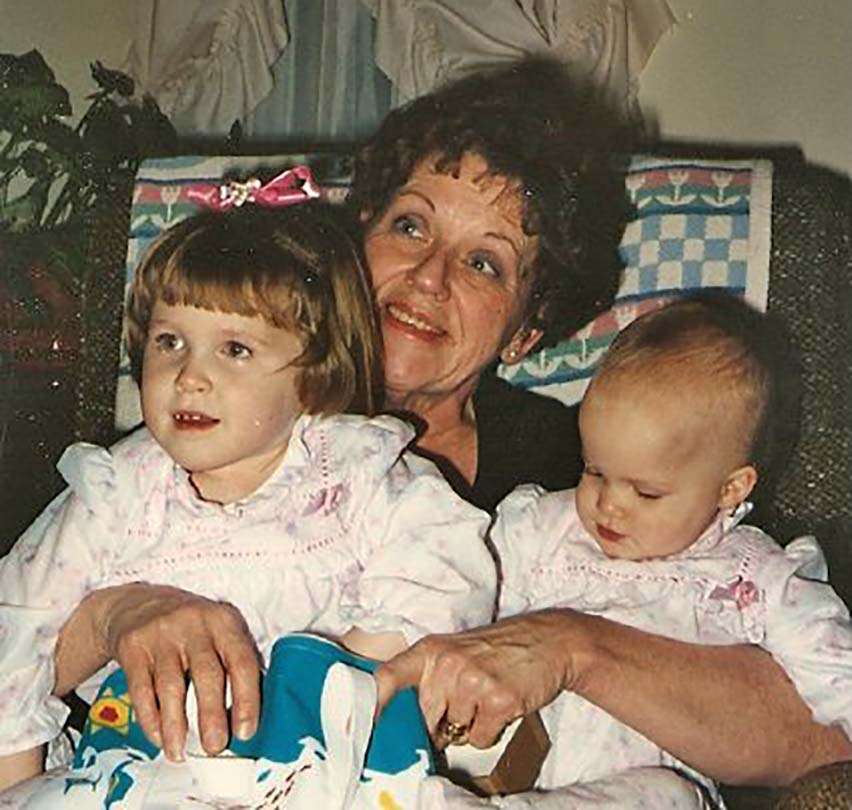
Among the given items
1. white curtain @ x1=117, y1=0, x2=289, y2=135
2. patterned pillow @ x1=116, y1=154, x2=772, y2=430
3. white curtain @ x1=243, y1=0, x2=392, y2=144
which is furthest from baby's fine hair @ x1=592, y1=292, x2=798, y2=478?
white curtain @ x1=117, y1=0, x2=289, y2=135

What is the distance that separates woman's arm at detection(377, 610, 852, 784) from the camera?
91cm

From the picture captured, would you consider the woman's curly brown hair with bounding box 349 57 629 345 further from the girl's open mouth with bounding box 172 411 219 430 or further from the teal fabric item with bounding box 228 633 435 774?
the teal fabric item with bounding box 228 633 435 774

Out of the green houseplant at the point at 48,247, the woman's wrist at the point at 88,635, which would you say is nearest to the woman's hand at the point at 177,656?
the woman's wrist at the point at 88,635

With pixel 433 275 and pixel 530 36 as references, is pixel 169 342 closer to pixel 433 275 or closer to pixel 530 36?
pixel 433 275

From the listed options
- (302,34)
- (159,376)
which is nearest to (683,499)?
(159,376)

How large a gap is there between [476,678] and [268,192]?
36 centimetres

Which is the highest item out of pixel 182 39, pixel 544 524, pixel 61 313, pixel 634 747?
pixel 182 39

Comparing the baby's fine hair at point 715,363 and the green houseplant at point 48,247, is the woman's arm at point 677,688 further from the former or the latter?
the green houseplant at point 48,247

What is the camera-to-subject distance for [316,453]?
979 mm

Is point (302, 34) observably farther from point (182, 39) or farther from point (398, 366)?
point (398, 366)

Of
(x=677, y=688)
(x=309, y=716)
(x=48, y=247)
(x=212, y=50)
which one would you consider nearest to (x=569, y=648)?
(x=677, y=688)

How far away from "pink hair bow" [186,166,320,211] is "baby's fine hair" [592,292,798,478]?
0.24m

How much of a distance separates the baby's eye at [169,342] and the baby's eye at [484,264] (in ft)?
0.77

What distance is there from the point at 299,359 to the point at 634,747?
330mm
